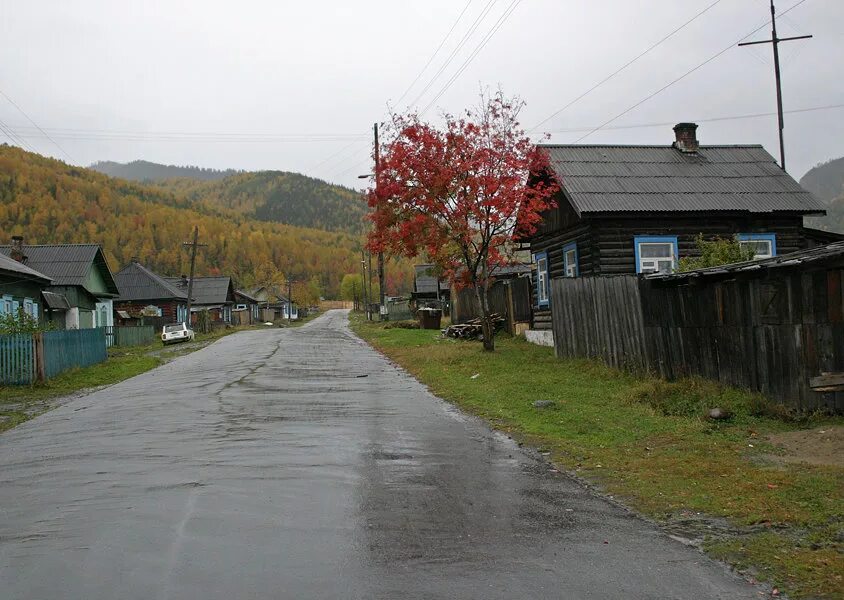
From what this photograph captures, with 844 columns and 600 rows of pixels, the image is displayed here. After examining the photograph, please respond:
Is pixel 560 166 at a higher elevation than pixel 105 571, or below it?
higher

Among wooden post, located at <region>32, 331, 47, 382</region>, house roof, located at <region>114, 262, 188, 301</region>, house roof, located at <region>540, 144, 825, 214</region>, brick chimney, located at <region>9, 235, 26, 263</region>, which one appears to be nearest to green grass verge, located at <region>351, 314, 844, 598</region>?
house roof, located at <region>540, 144, 825, 214</region>

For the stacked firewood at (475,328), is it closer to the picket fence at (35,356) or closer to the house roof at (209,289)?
the picket fence at (35,356)

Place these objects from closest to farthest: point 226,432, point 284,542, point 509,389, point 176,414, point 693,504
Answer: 1. point 284,542
2. point 693,504
3. point 226,432
4. point 176,414
5. point 509,389

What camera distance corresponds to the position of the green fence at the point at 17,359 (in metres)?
19.2

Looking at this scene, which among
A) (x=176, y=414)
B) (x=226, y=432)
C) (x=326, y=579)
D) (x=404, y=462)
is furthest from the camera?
(x=176, y=414)

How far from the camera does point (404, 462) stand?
860 cm

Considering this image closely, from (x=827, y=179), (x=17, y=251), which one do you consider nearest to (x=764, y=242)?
(x=17, y=251)

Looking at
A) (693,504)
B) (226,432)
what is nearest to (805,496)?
(693,504)

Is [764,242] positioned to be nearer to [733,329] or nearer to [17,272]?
[733,329]

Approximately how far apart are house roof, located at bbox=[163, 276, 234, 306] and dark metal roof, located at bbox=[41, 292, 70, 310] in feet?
145

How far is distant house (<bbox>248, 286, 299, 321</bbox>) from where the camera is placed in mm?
124475

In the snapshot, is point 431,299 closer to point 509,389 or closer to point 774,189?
point 774,189

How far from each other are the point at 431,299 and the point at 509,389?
61.7m

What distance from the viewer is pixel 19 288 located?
111 feet
